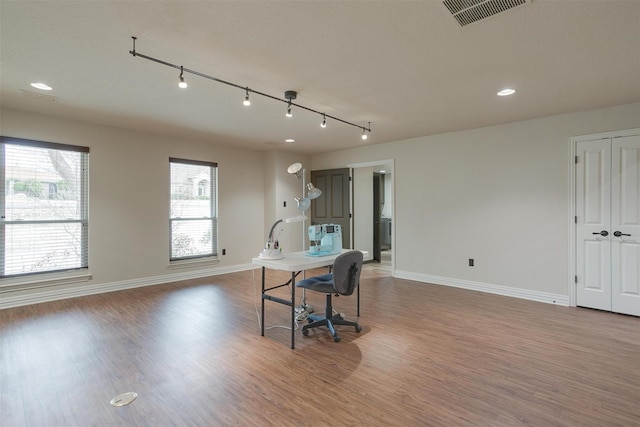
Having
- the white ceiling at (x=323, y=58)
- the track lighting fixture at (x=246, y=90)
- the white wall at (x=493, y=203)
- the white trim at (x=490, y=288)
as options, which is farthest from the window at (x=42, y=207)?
the white trim at (x=490, y=288)

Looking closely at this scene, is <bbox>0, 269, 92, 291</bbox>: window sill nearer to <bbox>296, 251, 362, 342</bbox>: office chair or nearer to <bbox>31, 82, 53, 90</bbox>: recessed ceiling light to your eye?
<bbox>31, 82, 53, 90</bbox>: recessed ceiling light

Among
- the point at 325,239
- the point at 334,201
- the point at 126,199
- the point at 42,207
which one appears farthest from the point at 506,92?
the point at 42,207

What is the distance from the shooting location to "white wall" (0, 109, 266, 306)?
4.37 metres

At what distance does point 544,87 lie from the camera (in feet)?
10.5

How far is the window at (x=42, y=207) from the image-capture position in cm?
408

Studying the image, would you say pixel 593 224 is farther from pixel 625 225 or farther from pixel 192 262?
pixel 192 262

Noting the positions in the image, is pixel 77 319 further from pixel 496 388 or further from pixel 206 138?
pixel 496 388

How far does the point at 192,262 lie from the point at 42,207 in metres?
2.31

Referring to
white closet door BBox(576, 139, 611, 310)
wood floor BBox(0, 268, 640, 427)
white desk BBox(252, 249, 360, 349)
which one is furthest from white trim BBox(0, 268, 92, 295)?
white closet door BBox(576, 139, 611, 310)

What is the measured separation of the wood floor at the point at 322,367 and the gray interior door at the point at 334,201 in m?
2.76

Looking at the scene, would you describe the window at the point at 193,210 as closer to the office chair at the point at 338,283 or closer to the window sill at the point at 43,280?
the window sill at the point at 43,280

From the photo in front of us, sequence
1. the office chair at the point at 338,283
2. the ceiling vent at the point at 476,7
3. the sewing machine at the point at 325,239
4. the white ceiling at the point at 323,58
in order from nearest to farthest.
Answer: the ceiling vent at the point at 476,7
the white ceiling at the point at 323,58
the office chair at the point at 338,283
the sewing machine at the point at 325,239

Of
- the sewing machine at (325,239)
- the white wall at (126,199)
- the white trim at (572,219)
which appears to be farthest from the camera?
the white wall at (126,199)

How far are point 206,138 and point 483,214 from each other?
4.81 metres
